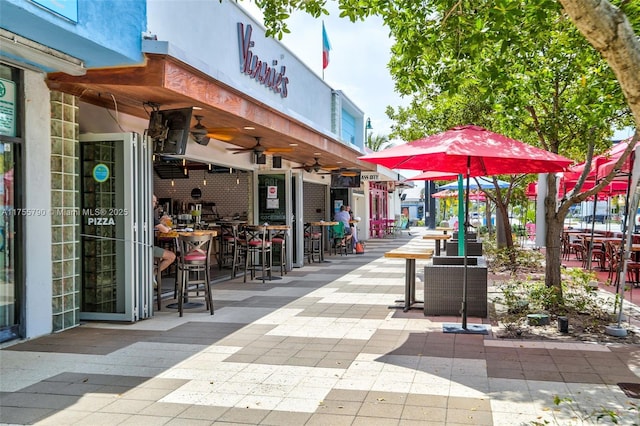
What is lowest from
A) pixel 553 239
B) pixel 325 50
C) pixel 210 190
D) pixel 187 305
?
pixel 187 305

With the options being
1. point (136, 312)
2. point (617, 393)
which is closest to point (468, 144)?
point (617, 393)

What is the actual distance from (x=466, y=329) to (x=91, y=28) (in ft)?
16.6

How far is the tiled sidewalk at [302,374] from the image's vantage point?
385 centimetres

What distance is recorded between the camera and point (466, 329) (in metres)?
6.27

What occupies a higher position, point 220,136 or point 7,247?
point 220,136

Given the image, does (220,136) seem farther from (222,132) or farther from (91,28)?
(91,28)

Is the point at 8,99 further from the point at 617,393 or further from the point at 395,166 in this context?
the point at 617,393

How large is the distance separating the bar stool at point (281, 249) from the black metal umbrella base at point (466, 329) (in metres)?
5.37

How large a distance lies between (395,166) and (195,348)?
Answer: 336cm

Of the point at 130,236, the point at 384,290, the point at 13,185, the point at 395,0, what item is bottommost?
the point at 384,290

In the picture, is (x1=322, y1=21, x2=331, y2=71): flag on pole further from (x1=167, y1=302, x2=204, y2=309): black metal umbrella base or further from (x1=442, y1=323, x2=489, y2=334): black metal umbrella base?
(x1=442, y1=323, x2=489, y2=334): black metal umbrella base

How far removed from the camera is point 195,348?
5.70 metres

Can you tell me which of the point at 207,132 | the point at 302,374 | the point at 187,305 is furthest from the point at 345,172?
the point at 302,374

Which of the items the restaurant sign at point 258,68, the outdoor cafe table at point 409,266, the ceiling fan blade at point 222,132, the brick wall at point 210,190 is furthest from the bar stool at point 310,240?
the outdoor cafe table at point 409,266
